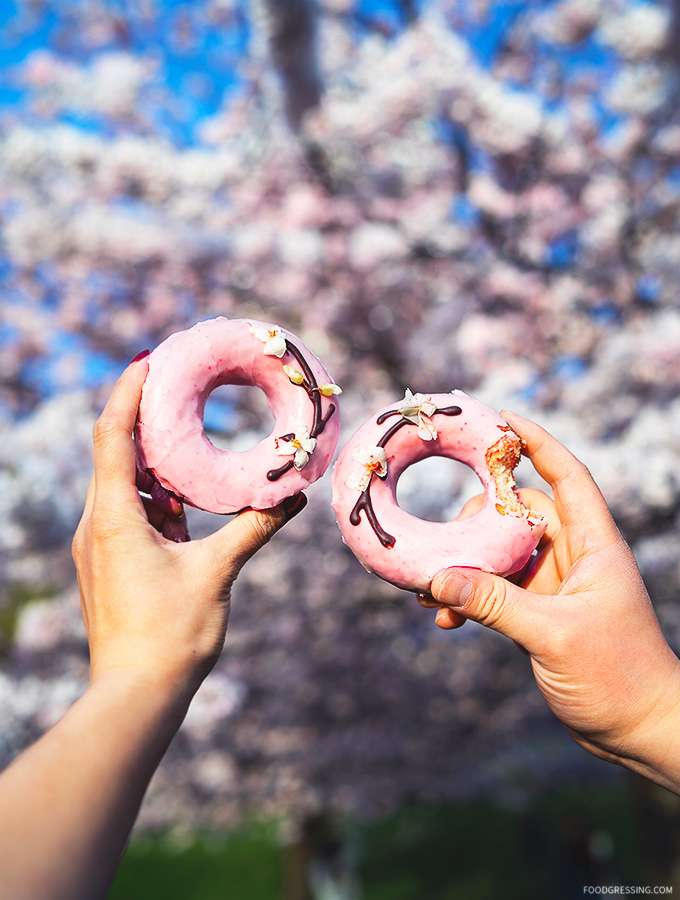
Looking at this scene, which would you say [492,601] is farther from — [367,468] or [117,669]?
[117,669]

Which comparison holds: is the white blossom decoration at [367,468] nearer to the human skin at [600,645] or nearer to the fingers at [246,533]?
the fingers at [246,533]

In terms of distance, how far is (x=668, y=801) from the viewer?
6363 mm

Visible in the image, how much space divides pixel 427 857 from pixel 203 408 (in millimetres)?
13773

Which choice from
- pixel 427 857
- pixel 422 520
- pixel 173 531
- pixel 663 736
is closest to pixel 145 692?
pixel 173 531

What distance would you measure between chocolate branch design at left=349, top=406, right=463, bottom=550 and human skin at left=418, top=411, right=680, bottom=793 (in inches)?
8.0

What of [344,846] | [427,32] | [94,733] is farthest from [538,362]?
[344,846]

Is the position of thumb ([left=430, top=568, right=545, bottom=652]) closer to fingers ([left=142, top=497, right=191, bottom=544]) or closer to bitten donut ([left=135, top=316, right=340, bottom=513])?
bitten donut ([left=135, top=316, right=340, bottom=513])

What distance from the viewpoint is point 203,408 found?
201 centimetres

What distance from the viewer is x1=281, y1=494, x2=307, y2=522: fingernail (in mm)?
1978

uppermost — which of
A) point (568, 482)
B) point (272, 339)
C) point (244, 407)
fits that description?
point (272, 339)

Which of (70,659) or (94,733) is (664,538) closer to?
(94,733)

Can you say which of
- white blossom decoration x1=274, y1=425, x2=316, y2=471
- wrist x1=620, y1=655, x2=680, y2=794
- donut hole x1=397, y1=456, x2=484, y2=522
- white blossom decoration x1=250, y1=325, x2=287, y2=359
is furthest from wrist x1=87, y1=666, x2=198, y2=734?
donut hole x1=397, y1=456, x2=484, y2=522

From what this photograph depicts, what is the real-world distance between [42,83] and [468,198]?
4.55 metres

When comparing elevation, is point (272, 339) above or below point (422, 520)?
above
